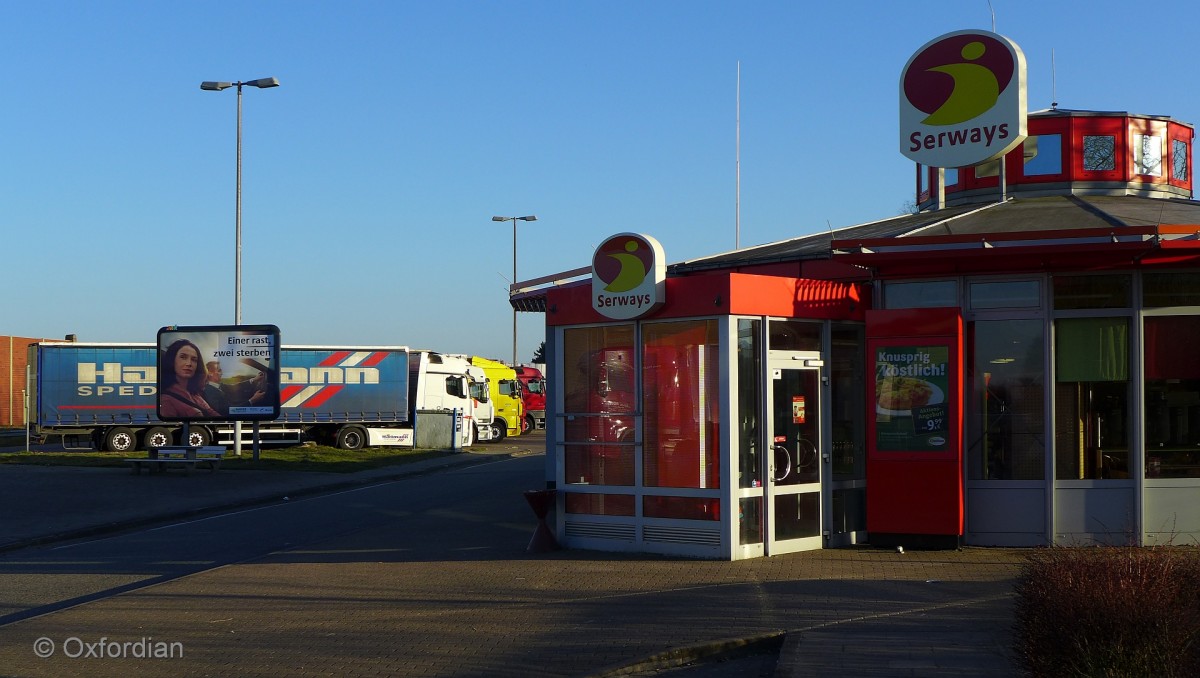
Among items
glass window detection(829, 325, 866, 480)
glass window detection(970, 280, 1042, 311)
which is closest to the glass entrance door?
glass window detection(829, 325, 866, 480)

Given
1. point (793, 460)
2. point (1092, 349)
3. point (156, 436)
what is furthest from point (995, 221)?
point (156, 436)

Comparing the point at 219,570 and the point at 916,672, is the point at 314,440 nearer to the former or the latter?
the point at 219,570

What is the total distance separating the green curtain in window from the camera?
13.1 metres

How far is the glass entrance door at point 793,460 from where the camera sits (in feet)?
43.1

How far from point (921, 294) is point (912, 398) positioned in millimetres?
1406

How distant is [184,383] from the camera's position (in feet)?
96.8

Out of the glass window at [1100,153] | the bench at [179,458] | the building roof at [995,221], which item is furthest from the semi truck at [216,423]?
the glass window at [1100,153]

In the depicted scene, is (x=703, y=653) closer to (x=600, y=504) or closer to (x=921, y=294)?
(x=600, y=504)

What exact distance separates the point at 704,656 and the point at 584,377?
6164mm

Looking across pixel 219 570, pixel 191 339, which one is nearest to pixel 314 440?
pixel 191 339

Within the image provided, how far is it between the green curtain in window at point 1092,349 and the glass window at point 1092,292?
18cm

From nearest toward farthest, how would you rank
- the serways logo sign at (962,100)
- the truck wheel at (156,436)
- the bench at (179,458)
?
the serways logo sign at (962,100), the bench at (179,458), the truck wheel at (156,436)

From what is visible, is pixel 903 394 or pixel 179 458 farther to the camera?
pixel 179 458

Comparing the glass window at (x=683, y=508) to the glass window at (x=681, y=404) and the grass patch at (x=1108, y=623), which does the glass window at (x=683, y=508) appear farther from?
the grass patch at (x=1108, y=623)
